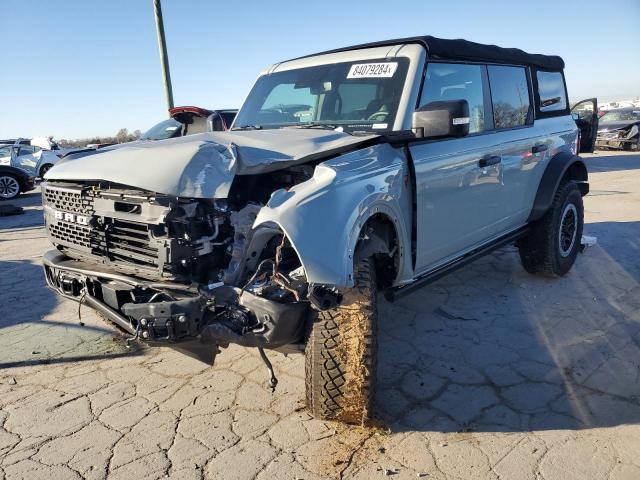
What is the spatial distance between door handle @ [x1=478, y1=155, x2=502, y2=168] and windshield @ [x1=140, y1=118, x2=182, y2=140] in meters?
6.74

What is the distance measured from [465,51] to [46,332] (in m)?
3.95

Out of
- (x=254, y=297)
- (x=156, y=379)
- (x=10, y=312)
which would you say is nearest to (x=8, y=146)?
(x=10, y=312)

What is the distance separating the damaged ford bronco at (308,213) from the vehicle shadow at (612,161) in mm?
12361

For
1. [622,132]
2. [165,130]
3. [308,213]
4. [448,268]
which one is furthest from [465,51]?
[622,132]

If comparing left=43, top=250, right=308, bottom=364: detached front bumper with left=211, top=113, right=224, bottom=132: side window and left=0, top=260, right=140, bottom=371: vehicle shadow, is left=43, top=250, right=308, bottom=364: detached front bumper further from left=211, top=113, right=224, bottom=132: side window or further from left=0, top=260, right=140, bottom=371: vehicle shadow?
left=211, top=113, right=224, bottom=132: side window

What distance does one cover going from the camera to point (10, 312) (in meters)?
4.57

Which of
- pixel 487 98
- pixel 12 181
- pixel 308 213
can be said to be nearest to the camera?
pixel 308 213

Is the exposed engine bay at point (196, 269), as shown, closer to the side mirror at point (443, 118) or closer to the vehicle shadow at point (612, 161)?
the side mirror at point (443, 118)

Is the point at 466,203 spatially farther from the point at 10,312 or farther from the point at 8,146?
the point at 8,146

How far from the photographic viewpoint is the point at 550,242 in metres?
4.68

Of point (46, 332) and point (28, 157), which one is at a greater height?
point (28, 157)

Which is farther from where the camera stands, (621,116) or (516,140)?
(621,116)

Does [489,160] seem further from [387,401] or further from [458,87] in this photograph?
[387,401]

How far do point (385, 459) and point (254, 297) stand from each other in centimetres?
101
